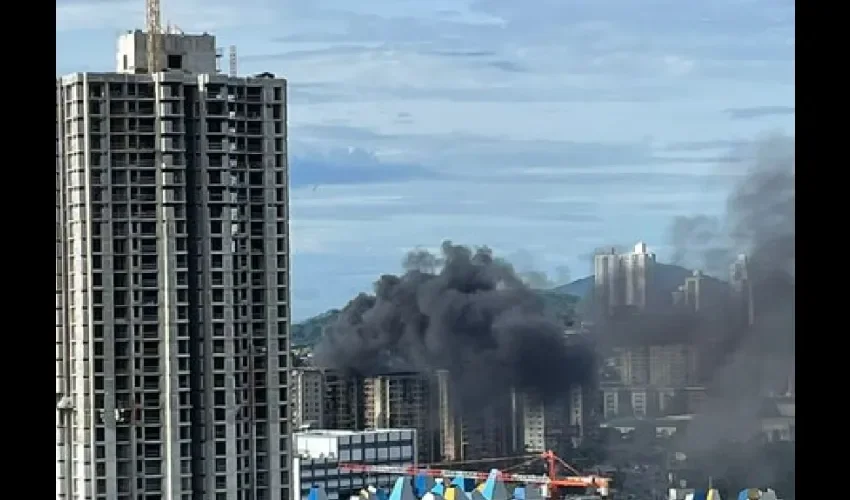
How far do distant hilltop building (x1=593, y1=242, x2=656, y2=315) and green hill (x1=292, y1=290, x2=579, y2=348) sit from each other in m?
0.35

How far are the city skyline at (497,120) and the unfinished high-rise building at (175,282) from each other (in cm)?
23

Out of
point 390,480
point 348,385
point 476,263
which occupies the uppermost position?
point 476,263

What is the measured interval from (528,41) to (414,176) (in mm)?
942

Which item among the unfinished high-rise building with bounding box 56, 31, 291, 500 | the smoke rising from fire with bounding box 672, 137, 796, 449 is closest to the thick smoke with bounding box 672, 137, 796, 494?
the smoke rising from fire with bounding box 672, 137, 796, 449

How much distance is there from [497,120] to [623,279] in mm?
1941

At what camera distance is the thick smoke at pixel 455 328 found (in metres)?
7.32

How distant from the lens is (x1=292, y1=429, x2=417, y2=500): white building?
24.8 feet

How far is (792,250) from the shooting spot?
0.47m

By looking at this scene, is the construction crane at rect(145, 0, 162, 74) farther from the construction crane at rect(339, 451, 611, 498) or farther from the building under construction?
the construction crane at rect(339, 451, 611, 498)

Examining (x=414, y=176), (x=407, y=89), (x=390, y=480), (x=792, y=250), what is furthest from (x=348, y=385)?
(x=792, y=250)
